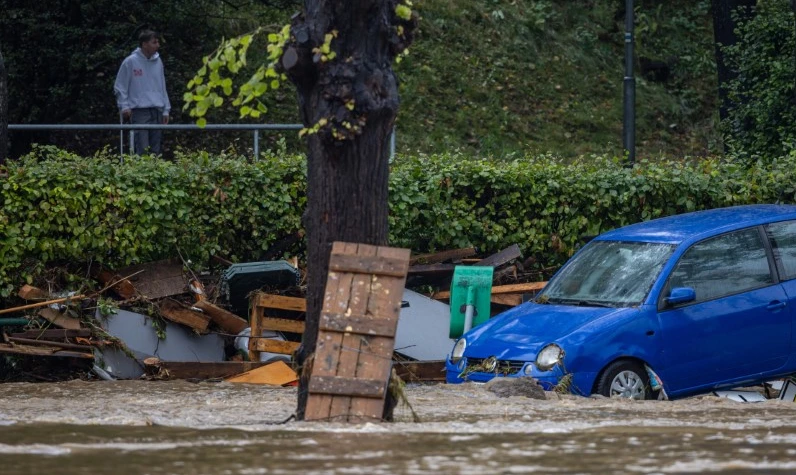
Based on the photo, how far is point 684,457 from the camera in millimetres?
6812

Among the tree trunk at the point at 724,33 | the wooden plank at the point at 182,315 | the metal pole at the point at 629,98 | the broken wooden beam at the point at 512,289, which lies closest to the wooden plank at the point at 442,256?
the broken wooden beam at the point at 512,289

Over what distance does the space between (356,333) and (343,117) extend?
1.47m

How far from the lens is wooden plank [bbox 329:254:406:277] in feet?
27.9

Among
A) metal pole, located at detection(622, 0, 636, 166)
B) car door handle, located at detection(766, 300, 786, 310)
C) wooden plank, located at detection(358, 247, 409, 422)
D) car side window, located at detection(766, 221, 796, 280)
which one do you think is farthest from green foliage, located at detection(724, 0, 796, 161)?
wooden plank, located at detection(358, 247, 409, 422)

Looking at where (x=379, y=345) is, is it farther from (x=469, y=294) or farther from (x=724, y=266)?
(x=469, y=294)

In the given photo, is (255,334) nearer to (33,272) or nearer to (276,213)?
(276,213)

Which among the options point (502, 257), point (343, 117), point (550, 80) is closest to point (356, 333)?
point (343, 117)

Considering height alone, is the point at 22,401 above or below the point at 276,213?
below

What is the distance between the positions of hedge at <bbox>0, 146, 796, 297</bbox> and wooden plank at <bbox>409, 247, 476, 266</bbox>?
218 millimetres

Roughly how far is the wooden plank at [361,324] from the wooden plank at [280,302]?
4.93 m

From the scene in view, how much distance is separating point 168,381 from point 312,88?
4.73 metres

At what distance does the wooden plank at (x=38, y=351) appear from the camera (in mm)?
12492

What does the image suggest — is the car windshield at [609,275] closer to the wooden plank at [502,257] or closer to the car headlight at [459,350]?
the car headlight at [459,350]

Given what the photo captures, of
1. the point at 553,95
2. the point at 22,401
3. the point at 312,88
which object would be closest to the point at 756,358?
the point at 312,88
